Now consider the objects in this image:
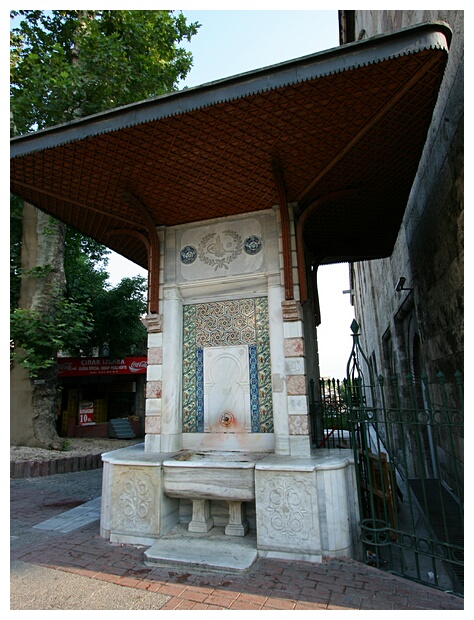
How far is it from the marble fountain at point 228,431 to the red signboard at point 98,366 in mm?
10379

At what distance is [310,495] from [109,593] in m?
1.99

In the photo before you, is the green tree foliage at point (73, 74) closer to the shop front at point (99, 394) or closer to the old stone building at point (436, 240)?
the shop front at point (99, 394)

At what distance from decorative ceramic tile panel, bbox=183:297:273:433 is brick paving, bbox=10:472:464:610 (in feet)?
5.49

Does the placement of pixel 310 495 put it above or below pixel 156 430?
below

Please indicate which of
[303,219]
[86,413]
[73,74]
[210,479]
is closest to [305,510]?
[210,479]

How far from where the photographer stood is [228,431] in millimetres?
5098

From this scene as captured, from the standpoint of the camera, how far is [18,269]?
12.1m

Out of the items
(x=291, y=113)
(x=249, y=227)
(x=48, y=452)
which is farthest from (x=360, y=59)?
(x=48, y=452)

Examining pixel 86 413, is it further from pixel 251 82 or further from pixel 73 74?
pixel 251 82

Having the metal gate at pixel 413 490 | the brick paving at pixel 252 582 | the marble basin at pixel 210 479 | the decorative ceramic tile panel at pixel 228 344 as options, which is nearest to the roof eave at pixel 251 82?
the metal gate at pixel 413 490

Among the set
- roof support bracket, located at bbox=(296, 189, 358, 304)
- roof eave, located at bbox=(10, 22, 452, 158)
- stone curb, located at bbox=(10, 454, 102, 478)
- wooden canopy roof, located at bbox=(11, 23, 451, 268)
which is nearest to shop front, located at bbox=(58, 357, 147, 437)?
stone curb, located at bbox=(10, 454, 102, 478)

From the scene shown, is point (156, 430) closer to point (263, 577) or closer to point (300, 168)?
point (263, 577)

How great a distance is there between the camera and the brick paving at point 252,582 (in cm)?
300

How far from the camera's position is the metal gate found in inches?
129
